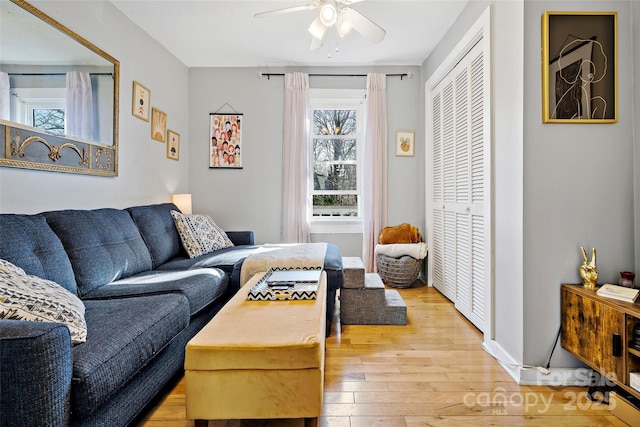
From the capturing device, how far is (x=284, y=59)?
3.95 meters

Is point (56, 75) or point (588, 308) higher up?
point (56, 75)

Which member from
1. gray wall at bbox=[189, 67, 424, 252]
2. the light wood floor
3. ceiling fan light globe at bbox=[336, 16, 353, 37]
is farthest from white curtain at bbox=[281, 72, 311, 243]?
the light wood floor

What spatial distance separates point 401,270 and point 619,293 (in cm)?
215

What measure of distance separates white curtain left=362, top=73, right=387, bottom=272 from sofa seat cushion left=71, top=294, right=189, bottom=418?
2.63 m

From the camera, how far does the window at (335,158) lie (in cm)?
430

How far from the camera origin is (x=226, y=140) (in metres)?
4.19

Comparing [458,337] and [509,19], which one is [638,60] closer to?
[509,19]

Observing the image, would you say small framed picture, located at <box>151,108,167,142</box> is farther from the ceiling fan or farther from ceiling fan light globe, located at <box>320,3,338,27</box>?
ceiling fan light globe, located at <box>320,3,338,27</box>

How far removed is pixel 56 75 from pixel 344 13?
6.48 feet

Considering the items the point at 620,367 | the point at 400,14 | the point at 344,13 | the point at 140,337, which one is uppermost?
the point at 400,14

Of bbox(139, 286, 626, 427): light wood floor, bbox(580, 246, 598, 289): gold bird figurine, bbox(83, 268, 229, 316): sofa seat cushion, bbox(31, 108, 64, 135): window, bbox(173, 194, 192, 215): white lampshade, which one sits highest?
bbox(31, 108, 64, 135): window

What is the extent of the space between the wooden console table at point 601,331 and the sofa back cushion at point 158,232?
9.14ft

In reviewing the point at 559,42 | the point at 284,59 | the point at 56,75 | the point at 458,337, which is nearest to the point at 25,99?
the point at 56,75

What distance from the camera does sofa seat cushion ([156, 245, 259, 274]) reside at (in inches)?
101
